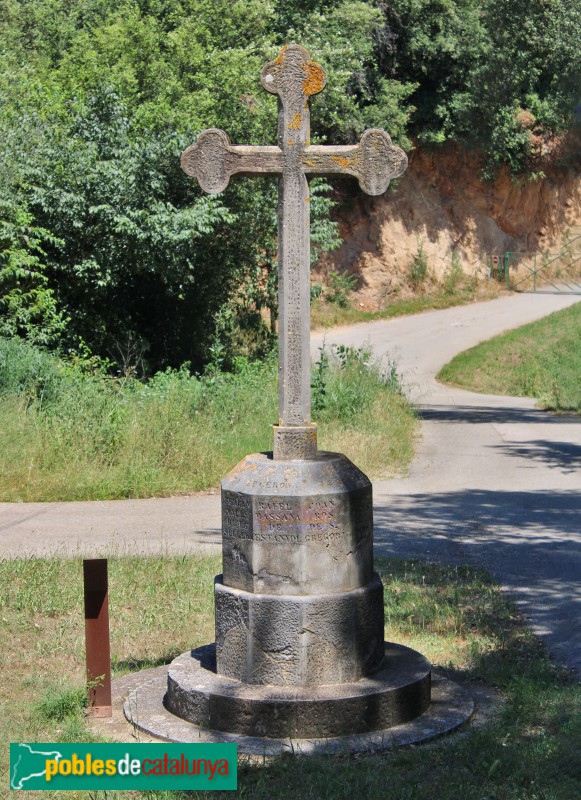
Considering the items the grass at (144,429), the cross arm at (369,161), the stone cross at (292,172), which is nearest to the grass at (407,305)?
the grass at (144,429)

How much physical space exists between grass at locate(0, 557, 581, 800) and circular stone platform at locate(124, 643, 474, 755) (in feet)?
0.53

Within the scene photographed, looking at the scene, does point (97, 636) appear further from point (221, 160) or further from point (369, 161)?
point (369, 161)

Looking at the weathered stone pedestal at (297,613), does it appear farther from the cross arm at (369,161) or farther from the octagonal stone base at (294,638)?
the cross arm at (369,161)

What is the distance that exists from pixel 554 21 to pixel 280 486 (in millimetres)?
23112

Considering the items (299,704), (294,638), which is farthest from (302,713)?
(294,638)

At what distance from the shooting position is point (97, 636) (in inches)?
205

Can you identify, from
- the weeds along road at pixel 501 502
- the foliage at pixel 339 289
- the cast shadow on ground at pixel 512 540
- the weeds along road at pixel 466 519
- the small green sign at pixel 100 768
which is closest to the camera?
the small green sign at pixel 100 768

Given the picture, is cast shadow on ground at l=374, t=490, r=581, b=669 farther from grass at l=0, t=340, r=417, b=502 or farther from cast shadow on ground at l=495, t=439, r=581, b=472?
cast shadow on ground at l=495, t=439, r=581, b=472

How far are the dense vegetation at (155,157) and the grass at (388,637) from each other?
7.68m

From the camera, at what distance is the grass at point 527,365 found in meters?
21.1

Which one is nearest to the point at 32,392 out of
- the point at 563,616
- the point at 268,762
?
the point at 563,616

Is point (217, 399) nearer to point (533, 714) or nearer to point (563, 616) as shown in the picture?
point (563, 616)

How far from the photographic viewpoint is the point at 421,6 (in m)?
28.7

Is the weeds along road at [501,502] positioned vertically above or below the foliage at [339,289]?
below
